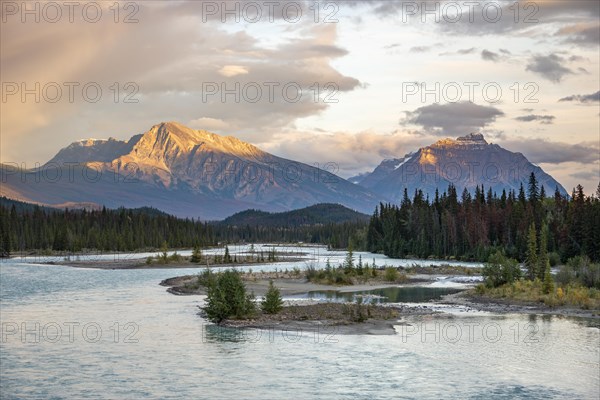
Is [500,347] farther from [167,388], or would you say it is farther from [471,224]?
[471,224]

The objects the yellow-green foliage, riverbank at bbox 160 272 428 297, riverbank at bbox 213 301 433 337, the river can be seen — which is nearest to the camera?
the river

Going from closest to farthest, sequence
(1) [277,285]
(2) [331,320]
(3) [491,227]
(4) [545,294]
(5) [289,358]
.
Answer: (5) [289,358] → (2) [331,320] → (4) [545,294] → (1) [277,285] → (3) [491,227]

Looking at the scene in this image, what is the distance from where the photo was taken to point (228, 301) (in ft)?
156

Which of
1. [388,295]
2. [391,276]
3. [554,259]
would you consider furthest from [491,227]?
[388,295]

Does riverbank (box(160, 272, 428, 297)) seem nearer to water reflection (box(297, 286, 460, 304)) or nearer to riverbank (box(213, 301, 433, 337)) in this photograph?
water reflection (box(297, 286, 460, 304))

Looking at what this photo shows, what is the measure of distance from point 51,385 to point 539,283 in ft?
151

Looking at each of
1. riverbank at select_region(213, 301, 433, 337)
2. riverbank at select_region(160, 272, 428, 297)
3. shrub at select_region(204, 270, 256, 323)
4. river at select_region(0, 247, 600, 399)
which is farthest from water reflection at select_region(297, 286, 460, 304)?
shrub at select_region(204, 270, 256, 323)

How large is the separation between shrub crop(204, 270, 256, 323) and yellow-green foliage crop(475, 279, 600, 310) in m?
24.5

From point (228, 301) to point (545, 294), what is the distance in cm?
2752

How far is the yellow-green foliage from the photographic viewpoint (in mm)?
53594

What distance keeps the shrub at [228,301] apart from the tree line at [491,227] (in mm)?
55314

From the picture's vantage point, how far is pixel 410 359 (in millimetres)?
33969

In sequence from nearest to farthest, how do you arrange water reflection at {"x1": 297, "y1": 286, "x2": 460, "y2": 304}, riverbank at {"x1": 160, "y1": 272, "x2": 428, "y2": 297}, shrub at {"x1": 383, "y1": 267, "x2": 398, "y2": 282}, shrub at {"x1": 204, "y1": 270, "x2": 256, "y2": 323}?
shrub at {"x1": 204, "y1": 270, "x2": 256, "y2": 323} → water reflection at {"x1": 297, "y1": 286, "x2": 460, "y2": 304} → riverbank at {"x1": 160, "y1": 272, "x2": 428, "y2": 297} → shrub at {"x1": 383, "y1": 267, "x2": 398, "y2": 282}

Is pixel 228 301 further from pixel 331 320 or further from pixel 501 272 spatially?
pixel 501 272
